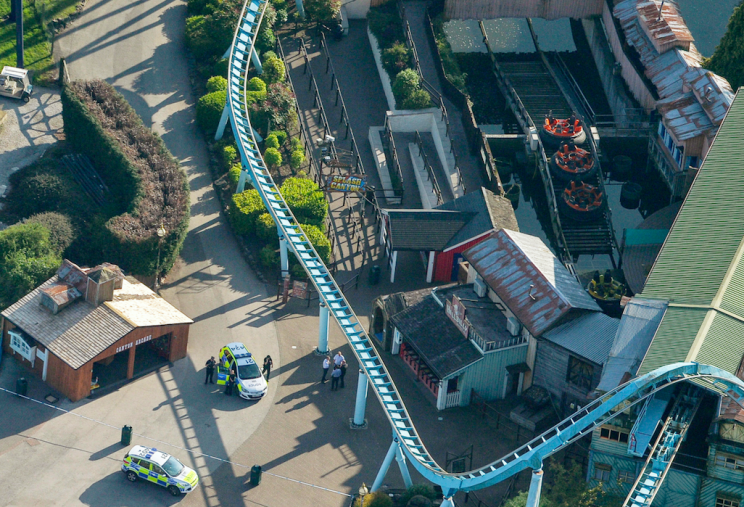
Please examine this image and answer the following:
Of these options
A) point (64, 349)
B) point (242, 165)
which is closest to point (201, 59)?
point (242, 165)

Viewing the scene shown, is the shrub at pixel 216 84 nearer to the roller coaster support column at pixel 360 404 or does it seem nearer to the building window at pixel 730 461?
the roller coaster support column at pixel 360 404

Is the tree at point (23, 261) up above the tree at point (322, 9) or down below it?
below

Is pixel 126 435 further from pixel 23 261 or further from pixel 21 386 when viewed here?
pixel 23 261

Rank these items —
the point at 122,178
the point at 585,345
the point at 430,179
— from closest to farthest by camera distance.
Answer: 1. the point at 585,345
2. the point at 122,178
3. the point at 430,179

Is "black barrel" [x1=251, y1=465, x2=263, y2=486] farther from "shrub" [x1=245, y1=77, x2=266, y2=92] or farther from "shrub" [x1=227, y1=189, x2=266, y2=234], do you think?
"shrub" [x1=245, y1=77, x2=266, y2=92]

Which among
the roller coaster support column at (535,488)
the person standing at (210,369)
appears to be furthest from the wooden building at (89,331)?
the roller coaster support column at (535,488)

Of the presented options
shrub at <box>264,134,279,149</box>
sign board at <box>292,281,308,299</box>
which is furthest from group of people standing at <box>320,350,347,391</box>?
shrub at <box>264,134,279,149</box>

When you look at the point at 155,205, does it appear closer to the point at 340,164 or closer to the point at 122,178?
the point at 122,178
